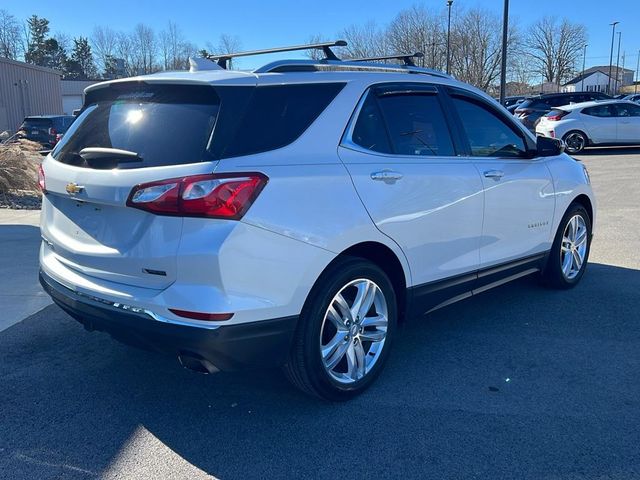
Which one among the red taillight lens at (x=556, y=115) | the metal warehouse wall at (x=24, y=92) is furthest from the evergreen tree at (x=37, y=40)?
the red taillight lens at (x=556, y=115)

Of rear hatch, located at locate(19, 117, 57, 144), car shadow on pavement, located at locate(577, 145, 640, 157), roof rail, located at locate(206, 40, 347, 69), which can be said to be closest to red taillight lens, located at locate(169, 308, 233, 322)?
roof rail, located at locate(206, 40, 347, 69)

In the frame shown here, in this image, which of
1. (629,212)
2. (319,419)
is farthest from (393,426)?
(629,212)

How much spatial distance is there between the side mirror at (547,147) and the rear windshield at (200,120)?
2.26 metres

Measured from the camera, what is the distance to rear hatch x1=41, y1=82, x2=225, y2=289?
283cm

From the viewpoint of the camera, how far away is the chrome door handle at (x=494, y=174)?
4.29 meters

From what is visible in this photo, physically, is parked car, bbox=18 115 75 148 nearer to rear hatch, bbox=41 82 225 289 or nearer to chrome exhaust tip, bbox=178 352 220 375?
rear hatch, bbox=41 82 225 289

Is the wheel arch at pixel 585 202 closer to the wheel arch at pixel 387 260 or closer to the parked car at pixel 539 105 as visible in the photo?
the wheel arch at pixel 387 260

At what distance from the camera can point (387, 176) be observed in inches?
137

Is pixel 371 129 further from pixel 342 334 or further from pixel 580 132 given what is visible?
pixel 580 132

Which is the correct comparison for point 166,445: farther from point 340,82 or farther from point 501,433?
point 340,82

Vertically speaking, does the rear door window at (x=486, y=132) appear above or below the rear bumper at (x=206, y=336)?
above

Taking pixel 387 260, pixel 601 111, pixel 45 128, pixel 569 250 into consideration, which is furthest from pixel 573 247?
pixel 45 128

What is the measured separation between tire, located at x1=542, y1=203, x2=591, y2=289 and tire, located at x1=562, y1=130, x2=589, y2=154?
576 inches

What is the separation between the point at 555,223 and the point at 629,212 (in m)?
4.77
